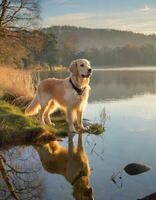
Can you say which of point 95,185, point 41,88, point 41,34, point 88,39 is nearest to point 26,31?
point 41,34

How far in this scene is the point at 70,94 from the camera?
1058 cm

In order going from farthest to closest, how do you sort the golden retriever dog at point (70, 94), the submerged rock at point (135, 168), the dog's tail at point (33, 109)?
the dog's tail at point (33, 109)
the golden retriever dog at point (70, 94)
the submerged rock at point (135, 168)

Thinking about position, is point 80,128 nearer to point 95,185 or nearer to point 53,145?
point 53,145

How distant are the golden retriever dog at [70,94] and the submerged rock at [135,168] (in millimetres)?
3220

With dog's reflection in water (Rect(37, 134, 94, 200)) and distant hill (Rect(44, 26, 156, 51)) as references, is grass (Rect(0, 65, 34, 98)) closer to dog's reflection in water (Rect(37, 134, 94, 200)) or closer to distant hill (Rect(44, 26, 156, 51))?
dog's reflection in water (Rect(37, 134, 94, 200))

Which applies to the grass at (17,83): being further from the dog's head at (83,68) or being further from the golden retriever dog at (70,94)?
the dog's head at (83,68)

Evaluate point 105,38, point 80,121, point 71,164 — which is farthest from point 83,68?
point 105,38

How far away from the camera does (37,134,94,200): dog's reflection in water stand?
662cm

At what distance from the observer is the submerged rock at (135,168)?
7445 millimetres

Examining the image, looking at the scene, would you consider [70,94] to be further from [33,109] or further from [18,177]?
[18,177]

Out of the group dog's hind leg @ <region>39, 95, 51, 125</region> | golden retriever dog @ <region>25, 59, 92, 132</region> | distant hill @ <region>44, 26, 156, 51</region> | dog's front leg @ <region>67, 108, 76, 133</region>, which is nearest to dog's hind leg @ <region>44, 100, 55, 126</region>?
golden retriever dog @ <region>25, 59, 92, 132</region>

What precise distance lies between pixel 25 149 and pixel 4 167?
122 cm

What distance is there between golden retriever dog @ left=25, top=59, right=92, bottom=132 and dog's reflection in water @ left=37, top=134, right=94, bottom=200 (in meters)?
0.92

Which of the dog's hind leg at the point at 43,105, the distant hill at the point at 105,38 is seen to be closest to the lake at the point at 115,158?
the dog's hind leg at the point at 43,105
